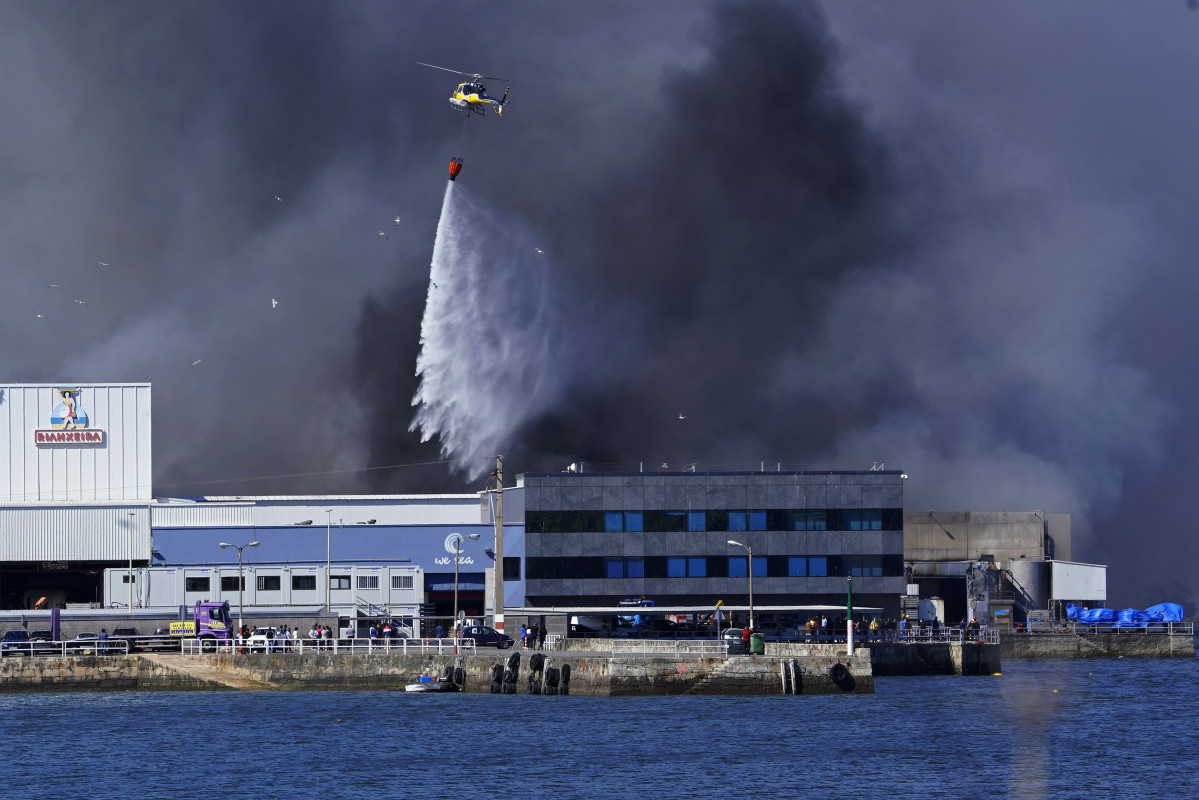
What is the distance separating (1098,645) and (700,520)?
3396cm

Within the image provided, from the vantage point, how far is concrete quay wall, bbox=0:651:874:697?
75312mm

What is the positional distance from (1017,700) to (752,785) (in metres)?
32.2

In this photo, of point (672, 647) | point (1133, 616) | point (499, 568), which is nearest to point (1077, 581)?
point (1133, 616)

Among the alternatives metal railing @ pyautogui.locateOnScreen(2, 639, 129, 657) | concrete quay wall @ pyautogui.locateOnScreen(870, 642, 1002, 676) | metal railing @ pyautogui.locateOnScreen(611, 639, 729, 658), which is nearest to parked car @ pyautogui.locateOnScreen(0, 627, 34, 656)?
metal railing @ pyautogui.locateOnScreen(2, 639, 129, 657)

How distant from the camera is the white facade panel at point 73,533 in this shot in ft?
436

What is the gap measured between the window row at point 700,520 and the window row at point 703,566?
213 centimetres

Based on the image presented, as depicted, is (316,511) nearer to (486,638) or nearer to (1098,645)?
(486,638)

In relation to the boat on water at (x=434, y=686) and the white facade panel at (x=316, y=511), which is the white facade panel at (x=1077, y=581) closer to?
the white facade panel at (x=316, y=511)

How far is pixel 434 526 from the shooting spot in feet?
437

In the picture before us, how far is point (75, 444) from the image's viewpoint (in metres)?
140

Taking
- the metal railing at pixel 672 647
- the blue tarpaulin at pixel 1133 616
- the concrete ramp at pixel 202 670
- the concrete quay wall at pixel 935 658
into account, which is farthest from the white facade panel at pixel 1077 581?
the concrete ramp at pixel 202 670

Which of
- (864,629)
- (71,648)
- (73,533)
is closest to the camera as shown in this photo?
(71,648)

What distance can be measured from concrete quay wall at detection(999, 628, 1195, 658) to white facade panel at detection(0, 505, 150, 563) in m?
69.1

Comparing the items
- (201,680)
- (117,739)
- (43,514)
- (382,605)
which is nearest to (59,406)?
(43,514)
